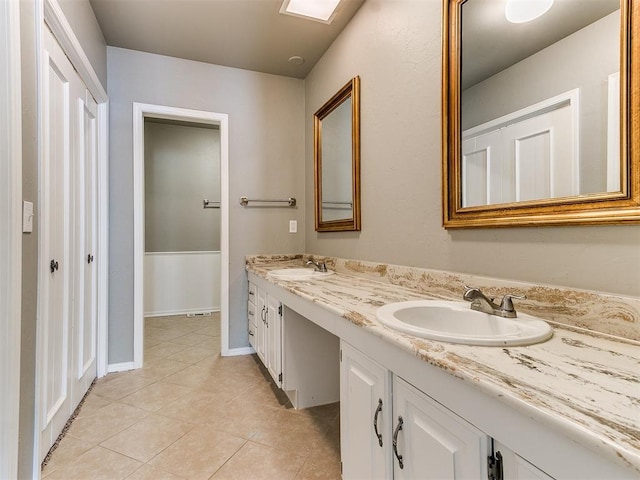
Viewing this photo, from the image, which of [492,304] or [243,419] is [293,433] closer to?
[243,419]

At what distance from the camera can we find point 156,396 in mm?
2047

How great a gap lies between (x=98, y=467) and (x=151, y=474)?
26 centimetres

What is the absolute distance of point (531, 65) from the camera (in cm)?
103

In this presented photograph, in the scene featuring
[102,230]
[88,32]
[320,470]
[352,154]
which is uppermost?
[88,32]

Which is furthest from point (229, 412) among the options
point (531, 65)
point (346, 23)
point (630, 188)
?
point (346, 23)

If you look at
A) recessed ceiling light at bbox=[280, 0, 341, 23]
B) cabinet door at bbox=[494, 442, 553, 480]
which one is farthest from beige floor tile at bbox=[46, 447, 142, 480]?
recessed ceiling light at bbox=[280, 0, 341, 23]

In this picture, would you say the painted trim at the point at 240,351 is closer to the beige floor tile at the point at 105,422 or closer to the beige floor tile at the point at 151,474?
the beige floor tile at the point at 105,422

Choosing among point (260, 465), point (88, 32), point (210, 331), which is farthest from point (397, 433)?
point (210, 331)

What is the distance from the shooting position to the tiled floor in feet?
4.60

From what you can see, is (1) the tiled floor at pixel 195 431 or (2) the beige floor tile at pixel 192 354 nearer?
(1) the tiled floor at pixel 195 431

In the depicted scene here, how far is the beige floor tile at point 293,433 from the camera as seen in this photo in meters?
1.56

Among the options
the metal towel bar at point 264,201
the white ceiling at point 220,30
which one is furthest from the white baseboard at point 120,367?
the white ceiling at point 220,30

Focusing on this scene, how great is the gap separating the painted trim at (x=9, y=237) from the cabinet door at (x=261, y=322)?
4.17 feet

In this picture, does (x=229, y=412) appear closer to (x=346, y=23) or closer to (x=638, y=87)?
(x=638, y=87)
